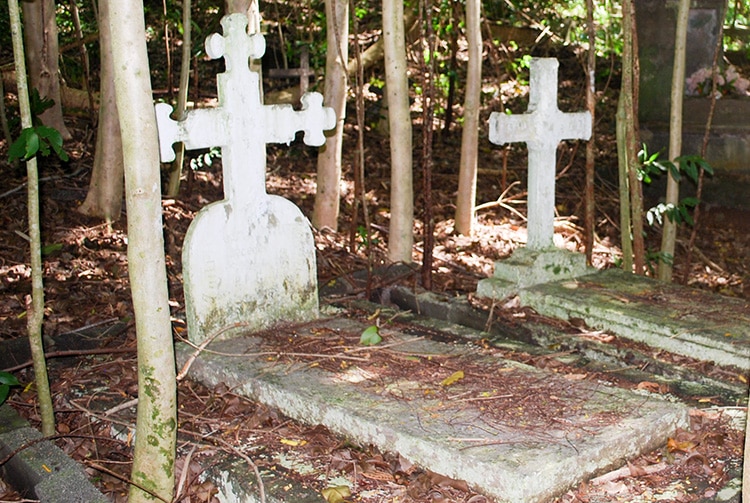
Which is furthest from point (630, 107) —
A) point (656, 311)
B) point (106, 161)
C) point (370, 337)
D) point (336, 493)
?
point (336, 493)

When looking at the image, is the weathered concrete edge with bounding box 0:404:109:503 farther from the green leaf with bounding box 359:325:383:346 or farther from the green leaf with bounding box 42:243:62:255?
the green leaf with bounding box 42:243:62:255

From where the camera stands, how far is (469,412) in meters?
3.96

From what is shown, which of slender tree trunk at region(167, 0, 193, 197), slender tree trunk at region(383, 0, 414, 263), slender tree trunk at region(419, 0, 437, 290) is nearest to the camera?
slender tree trunk at region(419, 0, 437, 290)

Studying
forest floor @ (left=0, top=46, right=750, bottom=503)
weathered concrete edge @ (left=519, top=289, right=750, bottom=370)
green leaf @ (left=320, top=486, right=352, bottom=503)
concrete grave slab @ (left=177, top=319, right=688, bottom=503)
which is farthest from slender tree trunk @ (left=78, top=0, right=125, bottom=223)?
green leaf @ (left=320, top=486, right=352, bottom=503)

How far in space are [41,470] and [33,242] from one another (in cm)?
103

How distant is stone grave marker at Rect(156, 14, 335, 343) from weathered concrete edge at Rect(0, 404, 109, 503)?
1142 mm

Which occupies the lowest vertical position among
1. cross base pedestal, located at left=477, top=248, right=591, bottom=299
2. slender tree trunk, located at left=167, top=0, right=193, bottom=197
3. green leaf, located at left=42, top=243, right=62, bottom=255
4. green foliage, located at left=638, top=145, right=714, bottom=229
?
cross base pedestal, located at left=477, top=248, right=591, bottom=299

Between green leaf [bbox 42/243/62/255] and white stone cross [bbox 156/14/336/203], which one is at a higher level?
white stone cross [bbox 156/14/336/203]

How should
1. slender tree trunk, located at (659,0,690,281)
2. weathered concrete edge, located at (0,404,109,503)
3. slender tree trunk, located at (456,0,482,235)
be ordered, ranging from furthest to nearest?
slender tree trunk, located at (456,0,482,235) → slender tree trunk, located at (659,0,690,281) → weathered concrete edge, located at (0,404,109,503)

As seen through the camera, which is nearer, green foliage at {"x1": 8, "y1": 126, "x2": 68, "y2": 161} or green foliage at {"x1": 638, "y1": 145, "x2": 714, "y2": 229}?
green foliage at {"x1": 8, "y1": 126, "x2": 68, "y2": 161}

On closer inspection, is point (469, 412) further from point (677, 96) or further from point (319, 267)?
point (677, 96)

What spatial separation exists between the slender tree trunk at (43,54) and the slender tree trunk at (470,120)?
3.95 m

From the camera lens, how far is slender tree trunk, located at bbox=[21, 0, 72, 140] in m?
8.35

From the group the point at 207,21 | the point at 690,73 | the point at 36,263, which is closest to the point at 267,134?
the point at 36,263
